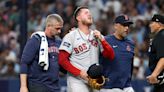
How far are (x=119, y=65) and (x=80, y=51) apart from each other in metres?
0.73

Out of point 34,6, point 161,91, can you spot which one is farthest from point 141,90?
point 161,91

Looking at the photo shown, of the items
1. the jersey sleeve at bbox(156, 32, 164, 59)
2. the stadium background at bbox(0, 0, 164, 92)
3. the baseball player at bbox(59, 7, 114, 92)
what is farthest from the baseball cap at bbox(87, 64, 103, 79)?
the stadium background at bbox(0, 0, 164, 92)

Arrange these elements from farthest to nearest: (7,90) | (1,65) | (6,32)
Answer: (6,32) < (1,65) < (7,90)

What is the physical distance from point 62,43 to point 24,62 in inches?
25.2

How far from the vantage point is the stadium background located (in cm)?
1502

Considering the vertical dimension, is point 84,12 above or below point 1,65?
above

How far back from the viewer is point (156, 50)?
8656mm

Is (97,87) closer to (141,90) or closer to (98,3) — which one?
(141,90)

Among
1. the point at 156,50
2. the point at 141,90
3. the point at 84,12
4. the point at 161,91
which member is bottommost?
the point at 141,90

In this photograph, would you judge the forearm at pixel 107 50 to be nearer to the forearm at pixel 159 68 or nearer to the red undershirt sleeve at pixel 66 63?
the red undershirt sleeve at pixel 66 63

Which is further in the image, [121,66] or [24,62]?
[121,66]

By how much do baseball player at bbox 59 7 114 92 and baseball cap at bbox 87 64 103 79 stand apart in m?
0.19

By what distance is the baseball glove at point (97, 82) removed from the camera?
8484 mm

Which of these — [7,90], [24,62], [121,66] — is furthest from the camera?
[7,90]
